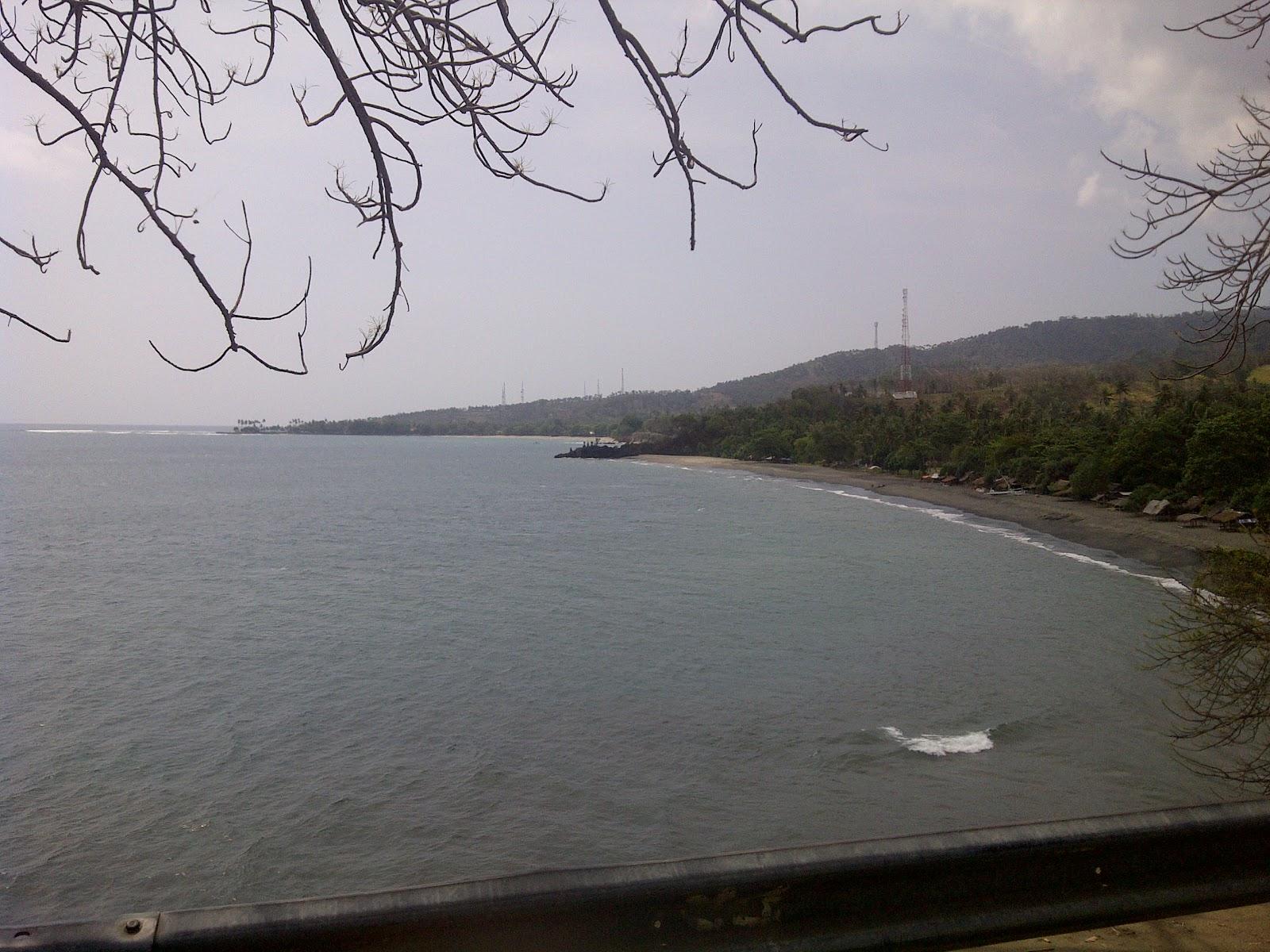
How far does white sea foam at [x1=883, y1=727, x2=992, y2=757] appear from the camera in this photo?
523 inches

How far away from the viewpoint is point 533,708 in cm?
1580

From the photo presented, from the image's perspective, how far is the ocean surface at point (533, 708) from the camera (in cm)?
1081

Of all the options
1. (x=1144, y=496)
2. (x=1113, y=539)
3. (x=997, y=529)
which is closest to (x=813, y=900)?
(x=1113, y=539)

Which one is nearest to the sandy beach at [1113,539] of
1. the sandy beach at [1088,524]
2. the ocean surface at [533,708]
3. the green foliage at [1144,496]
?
the sandy beach at [1088,524]

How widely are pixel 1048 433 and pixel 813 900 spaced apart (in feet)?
200

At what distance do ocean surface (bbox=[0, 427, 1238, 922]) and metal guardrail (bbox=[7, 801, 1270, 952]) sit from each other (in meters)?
8.25

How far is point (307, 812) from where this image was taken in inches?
462

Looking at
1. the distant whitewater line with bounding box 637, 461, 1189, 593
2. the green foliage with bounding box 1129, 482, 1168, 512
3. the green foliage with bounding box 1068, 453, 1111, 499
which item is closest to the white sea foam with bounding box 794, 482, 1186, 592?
the distant whitewater line with bounding box 637, 461, 1189, 593

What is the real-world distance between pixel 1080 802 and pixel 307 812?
9.35 m

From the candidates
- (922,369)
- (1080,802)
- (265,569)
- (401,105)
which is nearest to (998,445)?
(265,569)

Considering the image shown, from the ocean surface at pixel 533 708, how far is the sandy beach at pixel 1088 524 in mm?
2135

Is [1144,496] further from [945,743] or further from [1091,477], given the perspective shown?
[945,743]

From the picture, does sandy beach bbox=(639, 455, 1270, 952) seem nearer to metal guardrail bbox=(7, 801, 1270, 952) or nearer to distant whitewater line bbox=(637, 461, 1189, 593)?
metal guardrail bbox=(7, 801, 1270, 952)

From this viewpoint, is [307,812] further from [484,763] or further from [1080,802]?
[1080,802]
